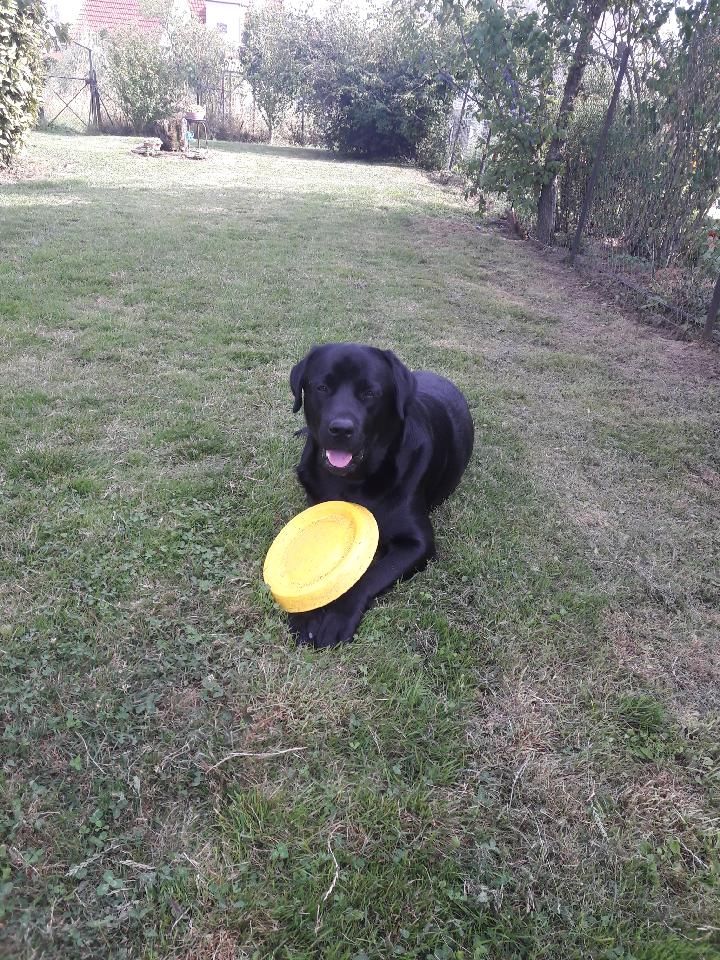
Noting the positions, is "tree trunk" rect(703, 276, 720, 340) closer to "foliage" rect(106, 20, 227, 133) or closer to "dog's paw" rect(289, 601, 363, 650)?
"dog's paw" rect(289, 601, 363, 650)

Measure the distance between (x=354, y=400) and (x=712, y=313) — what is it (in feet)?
14.8

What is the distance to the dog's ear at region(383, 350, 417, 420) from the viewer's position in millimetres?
2625

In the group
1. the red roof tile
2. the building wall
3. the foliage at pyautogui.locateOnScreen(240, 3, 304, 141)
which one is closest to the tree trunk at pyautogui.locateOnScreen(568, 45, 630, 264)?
the foliage at pyautogui.locateOnScreen(240, 3, 304, 141)

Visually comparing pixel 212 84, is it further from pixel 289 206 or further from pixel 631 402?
pixel 631 402

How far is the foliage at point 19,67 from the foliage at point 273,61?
1274cm

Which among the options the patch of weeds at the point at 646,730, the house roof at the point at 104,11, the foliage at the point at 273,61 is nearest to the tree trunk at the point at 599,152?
the patch of weeds at the point at 646,730

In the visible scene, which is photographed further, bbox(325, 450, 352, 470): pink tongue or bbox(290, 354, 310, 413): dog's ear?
bbox(290, 354, 310, 413): dog's ear

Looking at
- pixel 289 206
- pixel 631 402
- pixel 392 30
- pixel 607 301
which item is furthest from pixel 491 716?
pixel 392 30

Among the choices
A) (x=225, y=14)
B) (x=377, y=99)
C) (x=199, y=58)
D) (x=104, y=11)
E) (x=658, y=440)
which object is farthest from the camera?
(x=225, y=14)

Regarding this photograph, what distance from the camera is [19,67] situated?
9.58m

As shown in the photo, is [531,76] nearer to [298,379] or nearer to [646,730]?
[298,379]

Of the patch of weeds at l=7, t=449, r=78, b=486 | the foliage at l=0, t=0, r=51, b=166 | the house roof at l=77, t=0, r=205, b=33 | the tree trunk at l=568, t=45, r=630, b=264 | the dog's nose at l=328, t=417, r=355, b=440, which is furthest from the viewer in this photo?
the house roof at l=77, t=0, r=205, b=33

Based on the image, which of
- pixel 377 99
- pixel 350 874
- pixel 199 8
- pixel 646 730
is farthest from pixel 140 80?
pixel 199 8

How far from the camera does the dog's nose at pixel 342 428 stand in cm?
243
